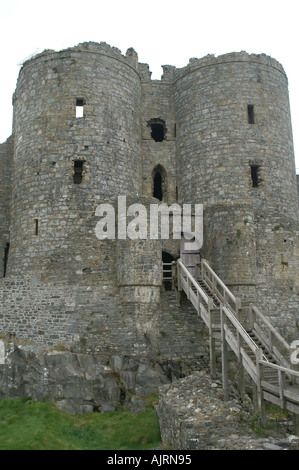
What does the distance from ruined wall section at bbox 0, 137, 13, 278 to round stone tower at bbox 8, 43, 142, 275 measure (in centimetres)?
111

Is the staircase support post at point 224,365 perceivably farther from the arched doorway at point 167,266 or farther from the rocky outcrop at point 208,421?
the arched doorway at point 167,266

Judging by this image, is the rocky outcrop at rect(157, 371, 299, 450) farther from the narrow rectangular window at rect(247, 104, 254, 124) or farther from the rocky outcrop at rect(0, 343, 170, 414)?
the narrow rectangular window at rect(247, 104, 254, 124)

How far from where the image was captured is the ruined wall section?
64.7 feet

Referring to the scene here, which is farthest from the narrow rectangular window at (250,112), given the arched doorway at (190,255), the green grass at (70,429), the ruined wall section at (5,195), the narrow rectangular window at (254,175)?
the green grass at (70,429)

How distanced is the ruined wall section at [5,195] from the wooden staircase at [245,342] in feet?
22.4

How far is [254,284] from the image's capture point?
58.7 feet

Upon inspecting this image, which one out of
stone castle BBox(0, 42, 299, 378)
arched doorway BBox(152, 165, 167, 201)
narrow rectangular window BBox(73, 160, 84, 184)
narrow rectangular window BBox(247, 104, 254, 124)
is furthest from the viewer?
arched doorway BBox(152, 165, 167, 201)

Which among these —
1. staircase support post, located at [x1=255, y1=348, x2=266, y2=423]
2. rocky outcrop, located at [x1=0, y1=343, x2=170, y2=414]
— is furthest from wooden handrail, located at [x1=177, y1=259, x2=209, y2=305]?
staircase support post, located at [x1=255, y1=348, x2=266, y2=423]

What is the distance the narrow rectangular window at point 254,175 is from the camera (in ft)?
65.1

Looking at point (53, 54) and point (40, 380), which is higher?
point (53, 54)

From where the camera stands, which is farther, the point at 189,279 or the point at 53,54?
the point at 53,54

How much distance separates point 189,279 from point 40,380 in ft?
19.2

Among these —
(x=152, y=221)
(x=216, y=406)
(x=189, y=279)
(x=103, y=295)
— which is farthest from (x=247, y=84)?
(x=216, y=406)
